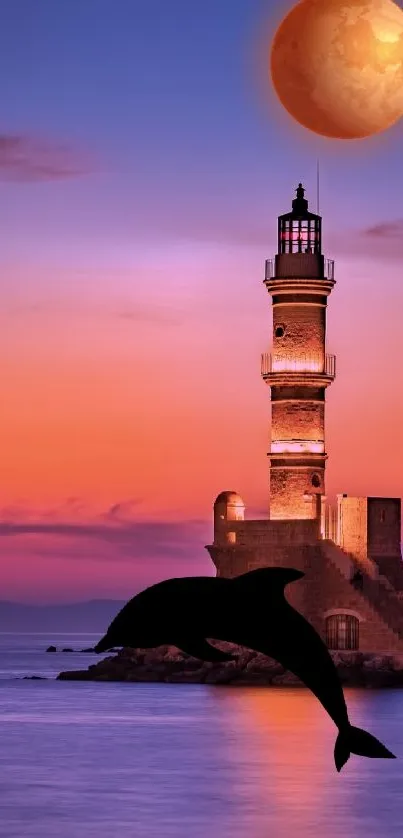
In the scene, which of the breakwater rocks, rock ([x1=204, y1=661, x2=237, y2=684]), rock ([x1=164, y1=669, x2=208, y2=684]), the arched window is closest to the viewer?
the arched window

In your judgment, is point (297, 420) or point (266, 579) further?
point (297, 420)

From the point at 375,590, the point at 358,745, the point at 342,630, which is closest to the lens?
the point at 358,745

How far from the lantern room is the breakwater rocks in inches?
693

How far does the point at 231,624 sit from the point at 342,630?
73803 millimetres

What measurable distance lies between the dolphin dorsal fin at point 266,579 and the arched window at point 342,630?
7270 centimetres

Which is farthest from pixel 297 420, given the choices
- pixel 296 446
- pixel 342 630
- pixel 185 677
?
pixel 185 677

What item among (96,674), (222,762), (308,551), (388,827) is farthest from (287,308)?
(388,827)

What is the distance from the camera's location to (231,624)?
21.2 m

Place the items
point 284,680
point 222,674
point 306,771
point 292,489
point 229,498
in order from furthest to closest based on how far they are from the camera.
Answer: point 222,674
point 284,680
point 229,498
point 292,489
point 306,771

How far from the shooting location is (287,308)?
308ft

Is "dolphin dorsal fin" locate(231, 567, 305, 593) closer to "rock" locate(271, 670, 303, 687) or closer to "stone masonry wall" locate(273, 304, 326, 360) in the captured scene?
"stone masonry wall" locate(273, 304, 326, 360)

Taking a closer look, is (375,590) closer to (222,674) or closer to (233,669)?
(233,669)

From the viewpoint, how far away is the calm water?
56.5m

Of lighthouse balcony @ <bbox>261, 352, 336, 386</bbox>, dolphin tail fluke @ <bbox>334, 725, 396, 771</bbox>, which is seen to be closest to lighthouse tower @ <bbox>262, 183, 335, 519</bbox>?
lighthouse balcony @ <bbox>261, 352, 336, 386</bbox>
